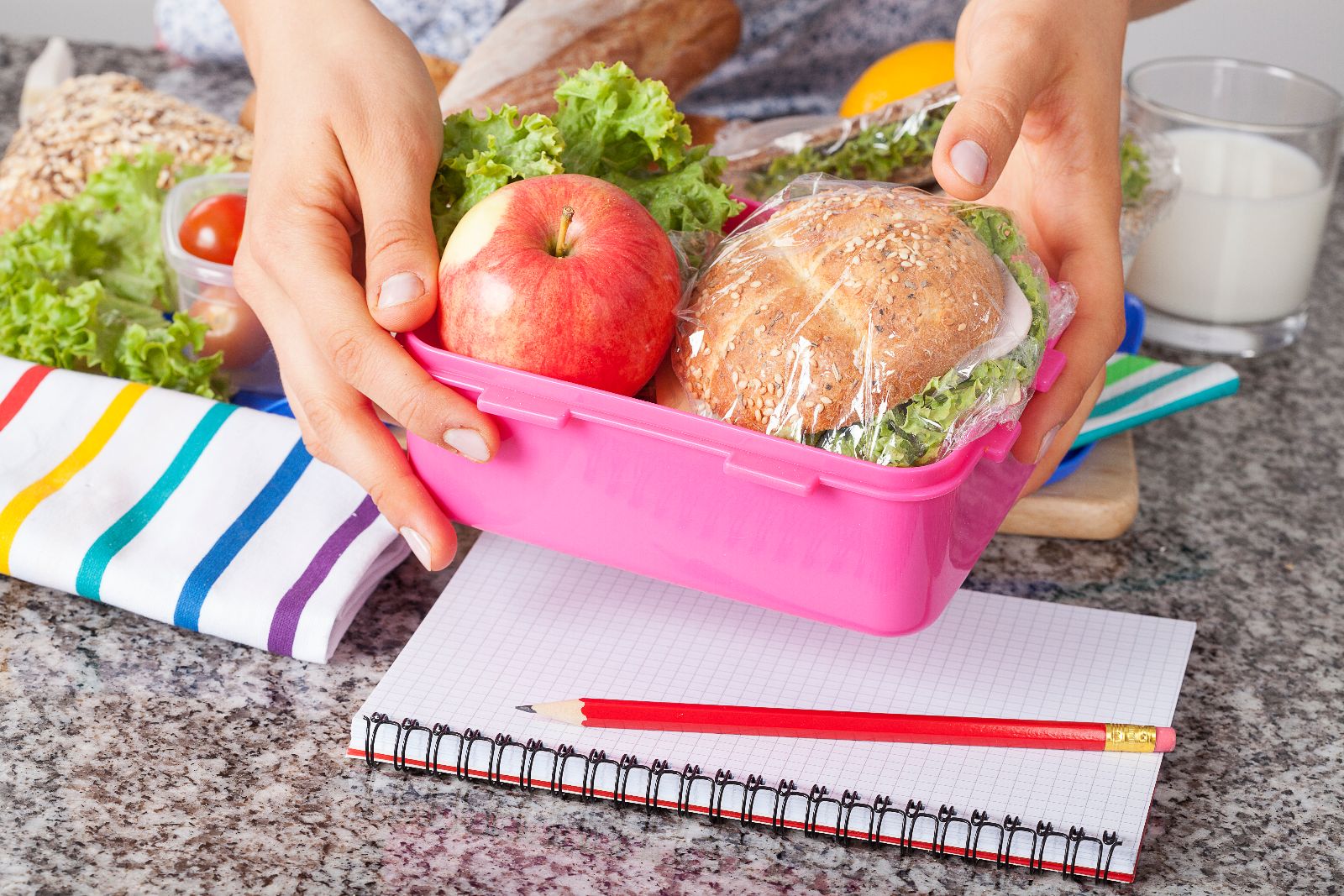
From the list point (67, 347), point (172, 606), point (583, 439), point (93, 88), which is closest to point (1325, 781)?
point (583, 439)

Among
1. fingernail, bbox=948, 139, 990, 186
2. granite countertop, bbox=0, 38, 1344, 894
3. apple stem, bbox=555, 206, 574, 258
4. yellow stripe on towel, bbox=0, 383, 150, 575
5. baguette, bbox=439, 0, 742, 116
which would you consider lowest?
granite countertop, bbox=0, 38, 1344, 894

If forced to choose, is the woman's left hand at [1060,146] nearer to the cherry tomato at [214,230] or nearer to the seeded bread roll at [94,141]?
the cherry tomato at [214,230]

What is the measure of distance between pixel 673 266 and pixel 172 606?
0.45m

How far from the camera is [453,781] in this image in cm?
86

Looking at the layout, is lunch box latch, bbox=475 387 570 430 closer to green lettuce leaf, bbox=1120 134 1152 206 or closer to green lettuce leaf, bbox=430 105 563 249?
green lettuce leaf, bbox=430 105 563 249

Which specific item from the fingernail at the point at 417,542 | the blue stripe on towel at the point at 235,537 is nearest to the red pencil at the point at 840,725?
the fingernail at the point at 417,542

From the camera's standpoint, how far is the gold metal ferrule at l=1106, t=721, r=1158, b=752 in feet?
2.80

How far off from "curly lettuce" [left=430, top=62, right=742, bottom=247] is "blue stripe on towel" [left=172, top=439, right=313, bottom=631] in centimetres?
26

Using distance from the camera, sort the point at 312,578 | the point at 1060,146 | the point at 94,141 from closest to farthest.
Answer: the point at 312,578 → the point at 1060,146 → the point at 94,141

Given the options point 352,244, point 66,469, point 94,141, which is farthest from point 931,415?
point 94,141

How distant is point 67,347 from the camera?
1.20m

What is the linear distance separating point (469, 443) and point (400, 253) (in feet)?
0.45

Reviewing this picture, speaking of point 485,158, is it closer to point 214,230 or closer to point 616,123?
point 616,123

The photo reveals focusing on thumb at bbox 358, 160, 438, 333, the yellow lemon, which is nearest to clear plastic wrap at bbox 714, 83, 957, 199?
the yellow lemon
